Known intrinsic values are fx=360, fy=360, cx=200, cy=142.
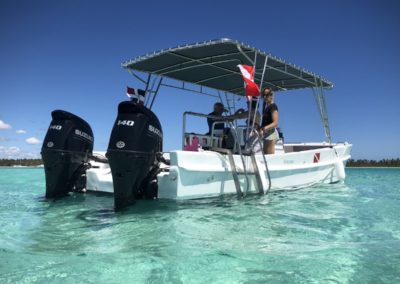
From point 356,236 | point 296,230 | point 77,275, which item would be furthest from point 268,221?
point 77,275

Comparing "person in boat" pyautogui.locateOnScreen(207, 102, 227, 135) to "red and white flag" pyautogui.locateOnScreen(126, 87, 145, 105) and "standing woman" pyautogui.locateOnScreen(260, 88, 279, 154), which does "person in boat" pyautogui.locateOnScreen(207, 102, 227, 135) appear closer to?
"standing woman" pyautogui.locateOnScreen(260, 88, 279, 154)

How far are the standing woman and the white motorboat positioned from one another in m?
0.47

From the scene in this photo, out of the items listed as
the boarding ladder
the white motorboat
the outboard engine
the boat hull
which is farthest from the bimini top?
the outboard engine

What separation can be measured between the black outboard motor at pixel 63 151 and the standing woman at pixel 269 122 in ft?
11.7

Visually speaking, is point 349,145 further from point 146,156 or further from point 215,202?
point 146,156

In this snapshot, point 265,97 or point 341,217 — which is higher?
point 265,97

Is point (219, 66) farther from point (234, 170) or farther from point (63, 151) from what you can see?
point (63, 151)

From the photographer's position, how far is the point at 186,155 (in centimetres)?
530

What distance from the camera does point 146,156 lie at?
4.89 meters

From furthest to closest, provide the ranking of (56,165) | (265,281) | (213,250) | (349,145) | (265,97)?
(349,145), (265,97), (56,165), (213,250), (265,281)

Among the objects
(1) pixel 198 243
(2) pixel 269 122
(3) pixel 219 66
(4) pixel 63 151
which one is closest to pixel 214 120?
(2) pixel 269 122

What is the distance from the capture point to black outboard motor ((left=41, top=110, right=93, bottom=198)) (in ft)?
19.0

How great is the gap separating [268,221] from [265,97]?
398cm

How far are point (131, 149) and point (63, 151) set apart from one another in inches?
66.0
